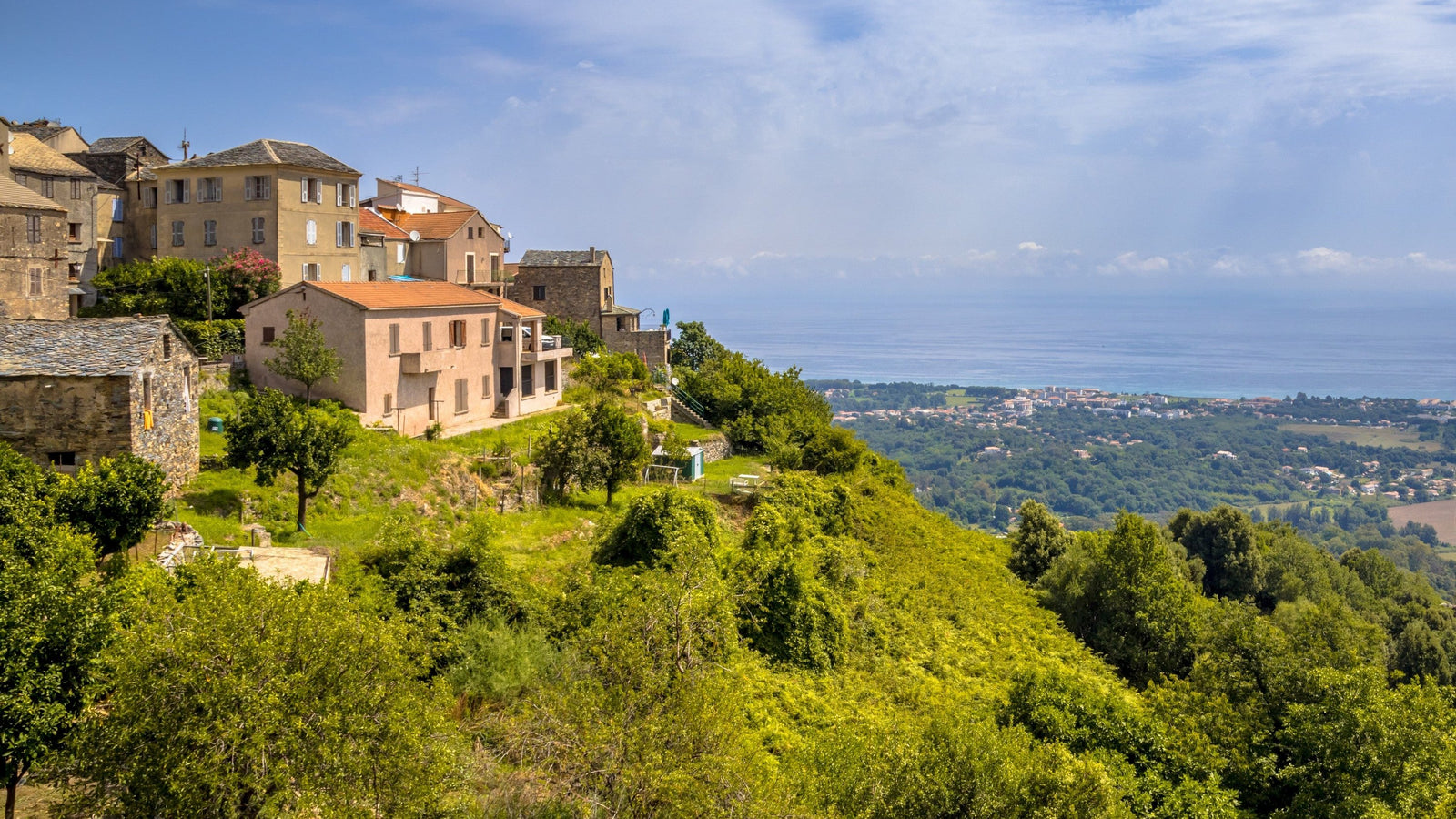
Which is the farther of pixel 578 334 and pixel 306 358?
pixel 578 334

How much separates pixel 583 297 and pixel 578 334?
5161mm

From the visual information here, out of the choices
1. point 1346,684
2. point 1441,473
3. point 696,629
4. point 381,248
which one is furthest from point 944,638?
point 1441,473

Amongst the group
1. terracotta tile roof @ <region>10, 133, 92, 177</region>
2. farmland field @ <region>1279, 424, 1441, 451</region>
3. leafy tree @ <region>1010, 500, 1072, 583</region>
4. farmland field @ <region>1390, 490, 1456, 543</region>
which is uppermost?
terracotta tile roof @ <region>10, 133, 92, 177</region>

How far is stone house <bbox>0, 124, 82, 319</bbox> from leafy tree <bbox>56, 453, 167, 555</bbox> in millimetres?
21573

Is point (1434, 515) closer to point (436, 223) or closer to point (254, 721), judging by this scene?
point (436, 223)

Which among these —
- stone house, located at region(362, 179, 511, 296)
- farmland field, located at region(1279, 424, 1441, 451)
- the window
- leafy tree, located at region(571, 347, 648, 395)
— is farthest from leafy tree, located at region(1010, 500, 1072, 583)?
farmland field, located at region(1279, 424, 1441, 451)

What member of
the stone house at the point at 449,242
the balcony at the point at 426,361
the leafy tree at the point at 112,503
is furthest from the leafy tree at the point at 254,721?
the stone house at the point at 449,242

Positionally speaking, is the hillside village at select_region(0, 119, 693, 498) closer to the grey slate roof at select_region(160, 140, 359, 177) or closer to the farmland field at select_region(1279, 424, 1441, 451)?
the grey slate roof at select_region(160, 140, 359, 177)

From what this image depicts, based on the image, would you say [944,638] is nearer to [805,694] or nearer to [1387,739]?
[805,694]

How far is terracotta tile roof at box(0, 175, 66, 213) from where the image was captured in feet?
120

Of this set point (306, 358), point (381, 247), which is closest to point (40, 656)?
point (306, 358)

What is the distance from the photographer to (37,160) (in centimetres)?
4441

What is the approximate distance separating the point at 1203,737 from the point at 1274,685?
4.88 m

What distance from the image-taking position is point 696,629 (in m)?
18.9
